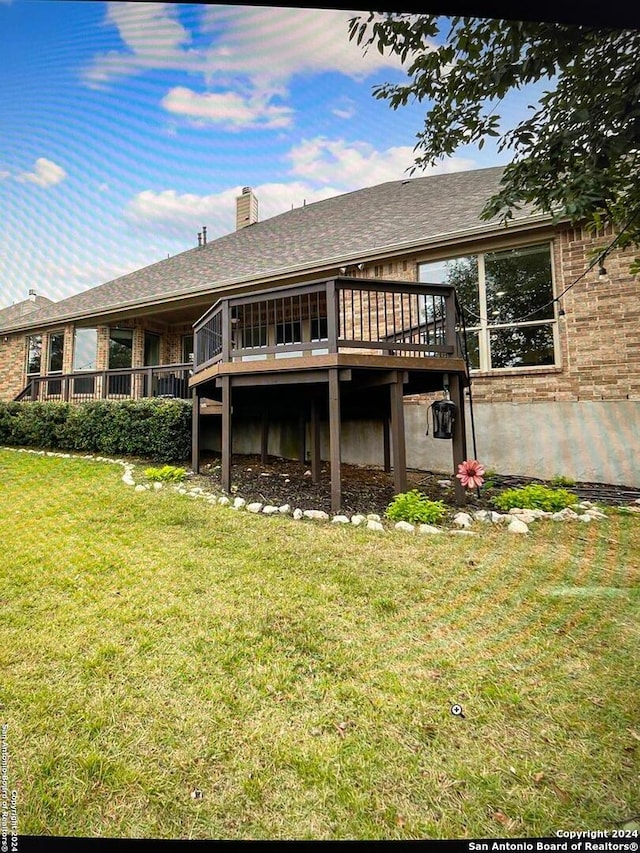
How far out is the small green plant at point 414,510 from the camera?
3.20 metres

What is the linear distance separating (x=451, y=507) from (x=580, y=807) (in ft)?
9.22

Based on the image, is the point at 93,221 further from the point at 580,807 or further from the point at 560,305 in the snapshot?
the point at 560,305

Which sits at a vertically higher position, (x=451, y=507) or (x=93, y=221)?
(x=93, y=221)

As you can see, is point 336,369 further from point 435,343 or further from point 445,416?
point 435,343

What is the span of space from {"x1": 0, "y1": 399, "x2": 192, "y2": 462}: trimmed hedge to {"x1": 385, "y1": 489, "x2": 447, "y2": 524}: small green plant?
3.45 meters

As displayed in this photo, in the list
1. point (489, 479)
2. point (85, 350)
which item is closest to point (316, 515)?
point (489, 479)

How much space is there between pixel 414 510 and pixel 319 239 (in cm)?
589

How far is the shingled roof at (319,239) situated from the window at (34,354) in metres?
0.42

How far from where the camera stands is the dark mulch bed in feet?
12.6

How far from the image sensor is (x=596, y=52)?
1738 mm

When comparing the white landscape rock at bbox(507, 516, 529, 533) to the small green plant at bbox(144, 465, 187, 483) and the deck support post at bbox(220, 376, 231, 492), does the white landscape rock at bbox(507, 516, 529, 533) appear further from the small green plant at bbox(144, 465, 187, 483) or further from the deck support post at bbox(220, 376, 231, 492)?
the small green plant at bbox(144, 465, 187, 483)

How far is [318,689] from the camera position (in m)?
1.38

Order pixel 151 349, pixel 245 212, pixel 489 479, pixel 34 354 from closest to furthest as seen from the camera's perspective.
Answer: pixel 489 479, pixel 151 349, pixel 34 354, pixel 245 212

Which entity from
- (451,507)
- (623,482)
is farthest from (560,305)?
(451,507)
